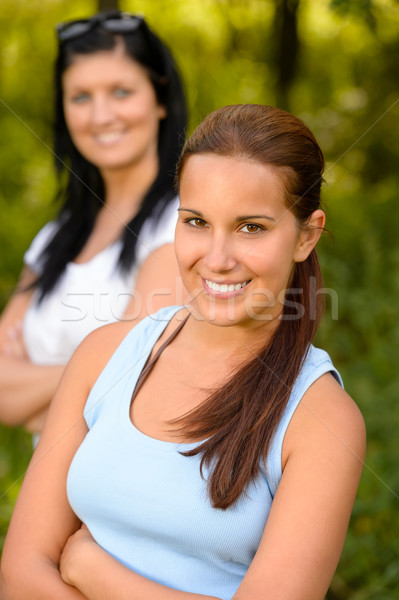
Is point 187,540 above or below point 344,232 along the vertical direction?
above

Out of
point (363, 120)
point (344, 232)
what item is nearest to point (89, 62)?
point (344, 232)

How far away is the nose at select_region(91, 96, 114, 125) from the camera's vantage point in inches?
99.4

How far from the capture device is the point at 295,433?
148 centimetres

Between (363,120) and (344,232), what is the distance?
1.64 metres

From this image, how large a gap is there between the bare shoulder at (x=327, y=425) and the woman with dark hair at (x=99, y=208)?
0.87 metres

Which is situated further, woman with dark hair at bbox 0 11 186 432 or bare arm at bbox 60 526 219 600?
woman with dark hair at bbox 0 11 186 432

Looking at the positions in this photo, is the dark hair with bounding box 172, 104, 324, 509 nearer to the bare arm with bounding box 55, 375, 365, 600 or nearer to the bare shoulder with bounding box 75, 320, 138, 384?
the bare arm with bounding box 55, 375, 365, 600

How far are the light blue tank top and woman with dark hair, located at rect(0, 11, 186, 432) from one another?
0.72 m

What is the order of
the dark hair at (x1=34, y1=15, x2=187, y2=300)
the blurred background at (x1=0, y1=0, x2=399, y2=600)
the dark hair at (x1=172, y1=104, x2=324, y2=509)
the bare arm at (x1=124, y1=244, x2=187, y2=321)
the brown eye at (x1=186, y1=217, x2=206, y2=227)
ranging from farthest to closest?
1. the blurred background at (x1=0, y1=0, x2=399, y2=600)
2. the dark hair at (x1=34, y1=15, x2=187, y2=300)
3. the bare arm at (x1=124, y1=244, x2=187, y2=321)
4. the brown eye at (x1=186, y1=217, x2=206, y2=227)
5. the dark hair at (x1=172, y1=104, x2=324, y2=509)

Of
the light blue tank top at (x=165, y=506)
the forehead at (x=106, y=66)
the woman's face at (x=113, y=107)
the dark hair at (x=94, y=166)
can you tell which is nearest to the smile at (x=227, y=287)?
the light blue tank top at (x=165, y=506)

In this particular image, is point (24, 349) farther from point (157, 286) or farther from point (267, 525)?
point (267, 525)

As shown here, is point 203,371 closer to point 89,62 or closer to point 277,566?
point 277,566

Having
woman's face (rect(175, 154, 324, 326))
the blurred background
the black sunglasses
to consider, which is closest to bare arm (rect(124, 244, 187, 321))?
woman's face (rect(175, 154, 324, 326))

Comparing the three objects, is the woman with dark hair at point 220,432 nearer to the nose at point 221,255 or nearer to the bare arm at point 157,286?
the nose at point 221,255
